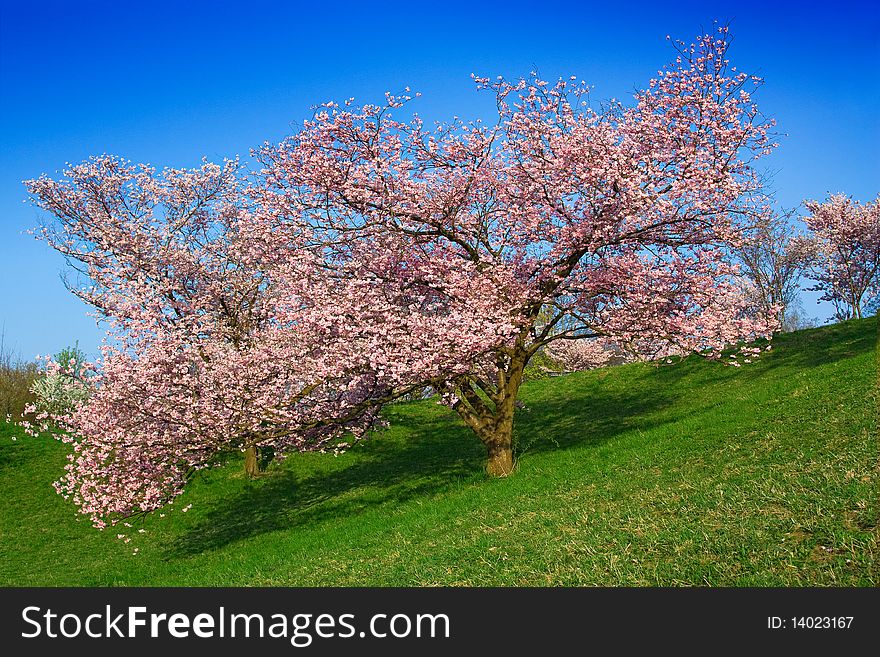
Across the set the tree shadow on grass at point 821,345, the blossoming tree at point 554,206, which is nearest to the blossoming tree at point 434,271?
the blossoming tree at point 554,206

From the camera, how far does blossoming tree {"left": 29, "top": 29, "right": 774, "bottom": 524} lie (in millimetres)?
17000

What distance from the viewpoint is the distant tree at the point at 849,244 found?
40844mm

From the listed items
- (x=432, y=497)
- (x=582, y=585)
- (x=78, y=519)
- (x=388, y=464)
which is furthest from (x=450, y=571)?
(x=78, y=519)

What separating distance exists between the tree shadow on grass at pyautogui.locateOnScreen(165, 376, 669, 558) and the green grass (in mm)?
113

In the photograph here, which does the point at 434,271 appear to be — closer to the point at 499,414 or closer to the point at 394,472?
the point at 499,414

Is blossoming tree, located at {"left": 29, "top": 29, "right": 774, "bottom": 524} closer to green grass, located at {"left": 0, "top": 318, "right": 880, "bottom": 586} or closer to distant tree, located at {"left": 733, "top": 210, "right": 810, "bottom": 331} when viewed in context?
green grass, located at {"left": 0, "top": 318, "right": 880, "bottom": 586}

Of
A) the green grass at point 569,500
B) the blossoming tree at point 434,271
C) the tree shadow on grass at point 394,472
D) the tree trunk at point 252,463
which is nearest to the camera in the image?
the green grass at point 569,500

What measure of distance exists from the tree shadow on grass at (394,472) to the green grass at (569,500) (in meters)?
0.11

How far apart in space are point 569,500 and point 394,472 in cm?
1178

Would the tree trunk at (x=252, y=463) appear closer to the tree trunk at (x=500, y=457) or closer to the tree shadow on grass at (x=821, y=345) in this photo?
the tree trunk at (x=500, y=457)

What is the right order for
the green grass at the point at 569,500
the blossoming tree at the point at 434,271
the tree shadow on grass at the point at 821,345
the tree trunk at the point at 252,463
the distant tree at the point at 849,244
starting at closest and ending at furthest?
the green grass at the point at 569,500, the blossoming tree at the point at 434,271, the tree shadow on grass at the point at 821,345, the tree trunk at the point at 252,463, the distant tree at the point at 849,244

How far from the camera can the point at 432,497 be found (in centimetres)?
1983

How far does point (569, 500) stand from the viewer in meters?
14.9

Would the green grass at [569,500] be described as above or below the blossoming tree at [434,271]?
below
